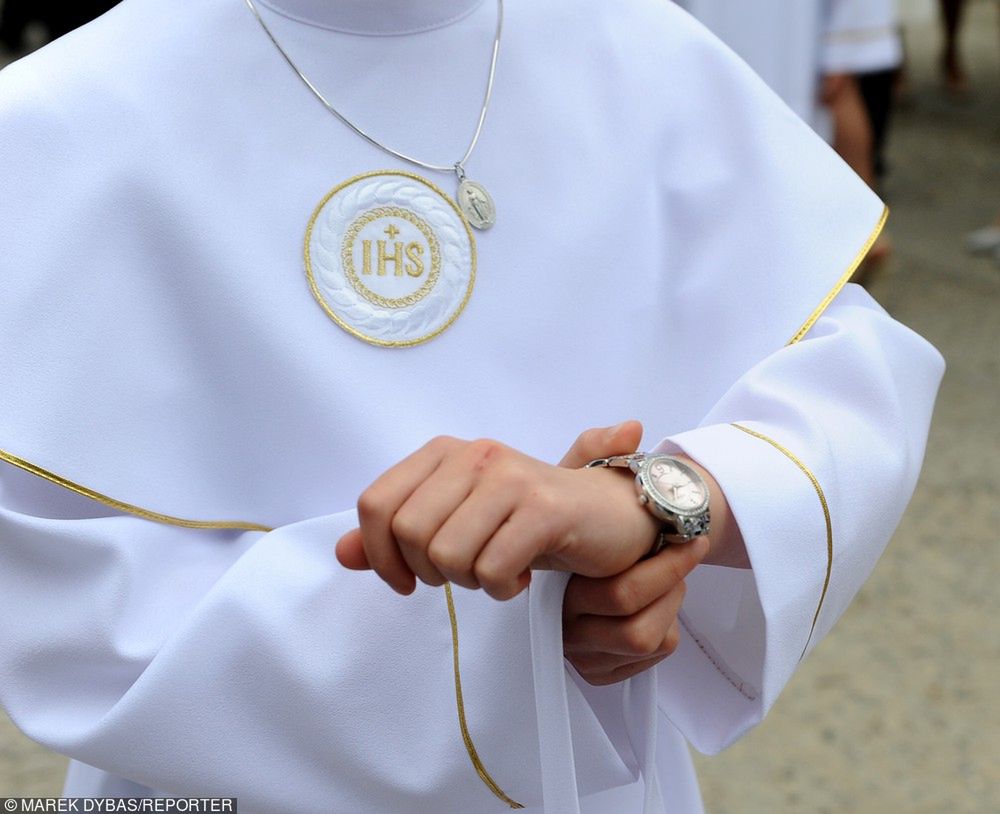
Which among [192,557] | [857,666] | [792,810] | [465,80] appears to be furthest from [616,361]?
[857,666]

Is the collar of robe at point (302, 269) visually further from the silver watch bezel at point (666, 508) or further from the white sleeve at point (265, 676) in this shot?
the silver watch bezel at point (666, 508)

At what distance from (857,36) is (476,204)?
137 inches

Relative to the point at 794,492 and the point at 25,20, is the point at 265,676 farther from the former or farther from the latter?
the point at 25,20

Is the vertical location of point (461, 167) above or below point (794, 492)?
above

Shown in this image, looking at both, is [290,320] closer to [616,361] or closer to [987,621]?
[616,361]

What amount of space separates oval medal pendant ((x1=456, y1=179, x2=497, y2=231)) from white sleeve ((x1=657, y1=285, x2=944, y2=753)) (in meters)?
0.27

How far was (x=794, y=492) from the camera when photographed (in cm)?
111

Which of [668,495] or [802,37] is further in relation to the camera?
[802,37]

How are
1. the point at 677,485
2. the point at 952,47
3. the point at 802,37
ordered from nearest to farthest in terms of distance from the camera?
the point at 677,485, the point at 802,37, the point at 952,47

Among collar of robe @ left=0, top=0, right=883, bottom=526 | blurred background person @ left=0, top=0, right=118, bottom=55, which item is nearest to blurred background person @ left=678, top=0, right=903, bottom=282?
collar of robe @ left=0, top=0, right=883, bottom=526

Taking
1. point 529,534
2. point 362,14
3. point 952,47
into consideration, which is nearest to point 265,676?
point 529,534

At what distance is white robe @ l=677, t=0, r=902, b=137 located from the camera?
4.25 m

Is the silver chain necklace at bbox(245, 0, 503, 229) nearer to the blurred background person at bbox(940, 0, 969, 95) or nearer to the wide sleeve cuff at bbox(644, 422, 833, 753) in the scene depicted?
the wide sleeve cuff at bbox(644, 422, 833, 753)

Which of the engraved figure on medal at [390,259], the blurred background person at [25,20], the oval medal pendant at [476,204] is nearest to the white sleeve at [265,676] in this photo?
the engraved figure on medal at [390,259]
